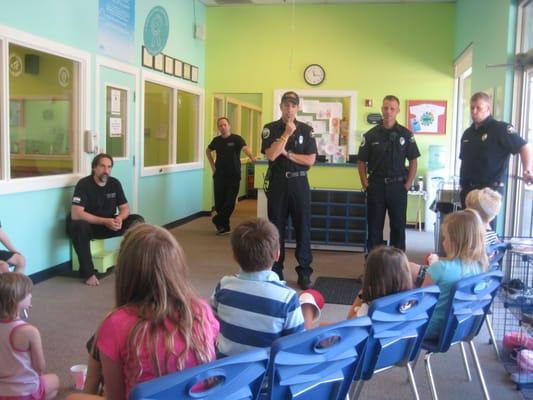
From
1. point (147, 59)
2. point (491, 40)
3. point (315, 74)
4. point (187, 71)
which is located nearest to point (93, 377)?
point (491, 40)

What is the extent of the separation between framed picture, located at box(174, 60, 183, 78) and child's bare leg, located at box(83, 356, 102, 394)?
261 inches

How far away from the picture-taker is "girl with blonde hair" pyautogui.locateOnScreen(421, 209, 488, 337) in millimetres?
2557

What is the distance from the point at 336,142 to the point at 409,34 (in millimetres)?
1903

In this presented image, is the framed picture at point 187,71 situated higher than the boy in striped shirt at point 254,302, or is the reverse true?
the framed picture at point 187,71

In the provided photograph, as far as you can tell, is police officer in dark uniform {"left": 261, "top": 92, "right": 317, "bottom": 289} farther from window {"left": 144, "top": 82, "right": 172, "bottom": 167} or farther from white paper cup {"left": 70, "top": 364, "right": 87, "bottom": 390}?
window {"left": 144, "top": 82, "right": 172, "bottom": 167}

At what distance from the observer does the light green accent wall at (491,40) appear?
503 cm

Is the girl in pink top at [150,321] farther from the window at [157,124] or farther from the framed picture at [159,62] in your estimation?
the framed picture at [159,62]

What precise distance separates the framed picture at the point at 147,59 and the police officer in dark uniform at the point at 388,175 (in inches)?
123

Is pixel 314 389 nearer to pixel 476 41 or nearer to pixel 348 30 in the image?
pixel 476 41

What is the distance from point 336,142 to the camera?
28.7ft

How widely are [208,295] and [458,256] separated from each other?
248 cm

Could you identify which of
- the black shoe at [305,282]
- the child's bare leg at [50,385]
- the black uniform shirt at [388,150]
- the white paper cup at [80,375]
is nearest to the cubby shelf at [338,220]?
the black uniform shirt at [388,150]

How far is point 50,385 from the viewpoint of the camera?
8.61ft

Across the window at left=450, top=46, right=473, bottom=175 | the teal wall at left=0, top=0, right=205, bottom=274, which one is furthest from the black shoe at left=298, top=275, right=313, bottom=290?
the window at left=450, top=46, right=473, bottom=175
